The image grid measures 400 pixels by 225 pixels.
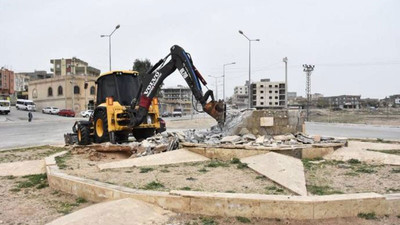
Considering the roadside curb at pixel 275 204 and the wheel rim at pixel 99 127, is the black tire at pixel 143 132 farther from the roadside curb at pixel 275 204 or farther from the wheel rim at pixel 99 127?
the roadside curb at pixel 275 204

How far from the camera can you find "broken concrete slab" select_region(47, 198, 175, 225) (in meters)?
4.87

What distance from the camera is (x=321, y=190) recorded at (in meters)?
6.07

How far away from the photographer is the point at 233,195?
5.38 meters

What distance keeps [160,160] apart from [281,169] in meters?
3.06

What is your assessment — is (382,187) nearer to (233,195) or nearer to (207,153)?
(233,195)

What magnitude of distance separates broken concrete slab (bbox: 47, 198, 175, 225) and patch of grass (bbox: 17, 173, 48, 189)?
273cm

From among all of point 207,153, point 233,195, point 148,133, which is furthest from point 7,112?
point 233,195

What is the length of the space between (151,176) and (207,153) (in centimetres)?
253

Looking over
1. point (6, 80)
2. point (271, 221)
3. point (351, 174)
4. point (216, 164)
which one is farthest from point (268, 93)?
point (6, 80)

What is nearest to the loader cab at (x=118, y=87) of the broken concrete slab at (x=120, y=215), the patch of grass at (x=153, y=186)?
the patch of grass at (x=153, y=186)

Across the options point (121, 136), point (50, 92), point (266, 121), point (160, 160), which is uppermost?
point (50, 92)

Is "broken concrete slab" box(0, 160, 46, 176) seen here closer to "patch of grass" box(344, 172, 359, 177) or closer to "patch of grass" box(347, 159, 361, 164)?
"patch of grass" box(344, 172, 359, 177)

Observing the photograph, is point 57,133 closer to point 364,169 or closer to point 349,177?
point 364,169

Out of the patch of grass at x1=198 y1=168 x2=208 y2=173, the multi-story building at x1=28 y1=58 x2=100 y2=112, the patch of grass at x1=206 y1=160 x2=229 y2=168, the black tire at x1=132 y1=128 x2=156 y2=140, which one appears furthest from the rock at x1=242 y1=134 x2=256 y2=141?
the multi-story building at x1=28 y1=58 x2=100 y2=112
